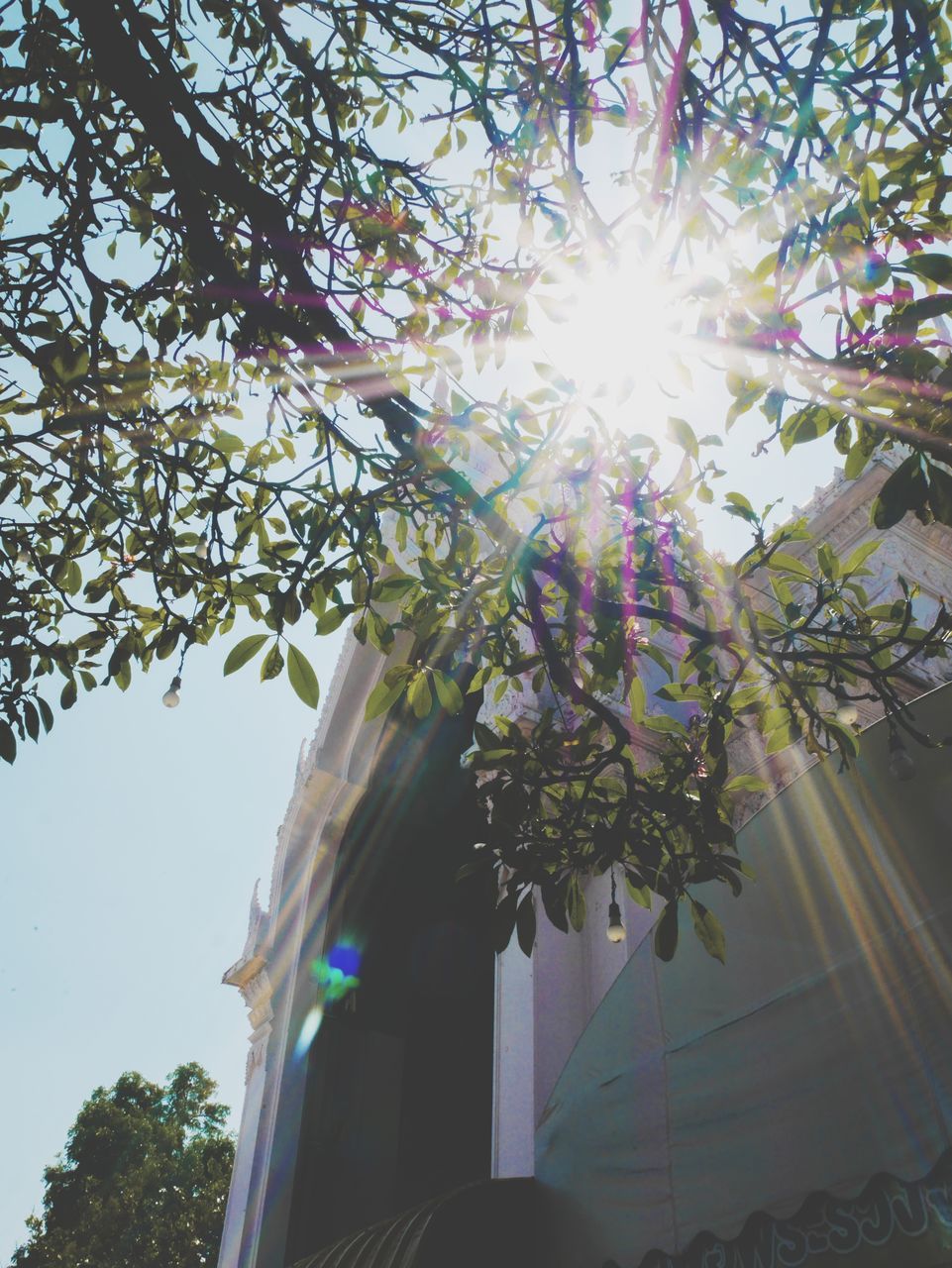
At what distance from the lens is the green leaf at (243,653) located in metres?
3.07

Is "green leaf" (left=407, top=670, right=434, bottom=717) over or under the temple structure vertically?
over

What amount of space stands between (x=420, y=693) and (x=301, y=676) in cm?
48

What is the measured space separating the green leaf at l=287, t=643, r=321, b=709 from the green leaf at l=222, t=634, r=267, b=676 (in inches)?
5.1

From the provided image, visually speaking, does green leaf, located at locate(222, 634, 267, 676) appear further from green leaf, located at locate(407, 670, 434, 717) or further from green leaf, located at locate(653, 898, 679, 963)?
green leaf, located at locate(653, 898, 679, 963)

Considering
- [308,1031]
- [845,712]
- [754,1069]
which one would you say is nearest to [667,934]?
[754,1069]

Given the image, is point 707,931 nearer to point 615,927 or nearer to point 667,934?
point 667,934

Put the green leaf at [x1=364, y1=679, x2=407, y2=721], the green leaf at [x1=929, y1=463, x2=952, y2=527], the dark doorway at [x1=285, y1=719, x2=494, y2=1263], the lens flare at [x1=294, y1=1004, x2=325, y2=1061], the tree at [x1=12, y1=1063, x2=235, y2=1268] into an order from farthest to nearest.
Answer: the tree at [x1=12, y1=1063, x2=235, y2=1268], the lens flare at [x1=294, y1=1004, x2=325, y2=1061], the dark doorway at [x1=285, y1=719, x2=494, y2=1263], the green leaf at [x1=364, y1=679, x2=407, y2=721], the green leaf at [x1=929, y1=463, x2=952, y2=527]

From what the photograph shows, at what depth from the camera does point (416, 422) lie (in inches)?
132

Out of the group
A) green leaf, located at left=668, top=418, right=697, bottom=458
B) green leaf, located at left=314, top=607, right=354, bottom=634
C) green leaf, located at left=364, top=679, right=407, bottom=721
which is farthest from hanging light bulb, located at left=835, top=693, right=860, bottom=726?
green leaf, located at left=314, top=607, right=354, bottom=634

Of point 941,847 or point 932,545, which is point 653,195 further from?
point 932,545

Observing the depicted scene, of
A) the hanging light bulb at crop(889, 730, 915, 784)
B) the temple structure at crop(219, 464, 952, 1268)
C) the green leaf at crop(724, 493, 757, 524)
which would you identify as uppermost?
the green leaf at crop(724, 493, 757, 524)

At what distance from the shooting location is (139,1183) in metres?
28.1

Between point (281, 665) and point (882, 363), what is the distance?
2.40 m

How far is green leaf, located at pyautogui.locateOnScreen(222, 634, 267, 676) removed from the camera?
3.07 meters
